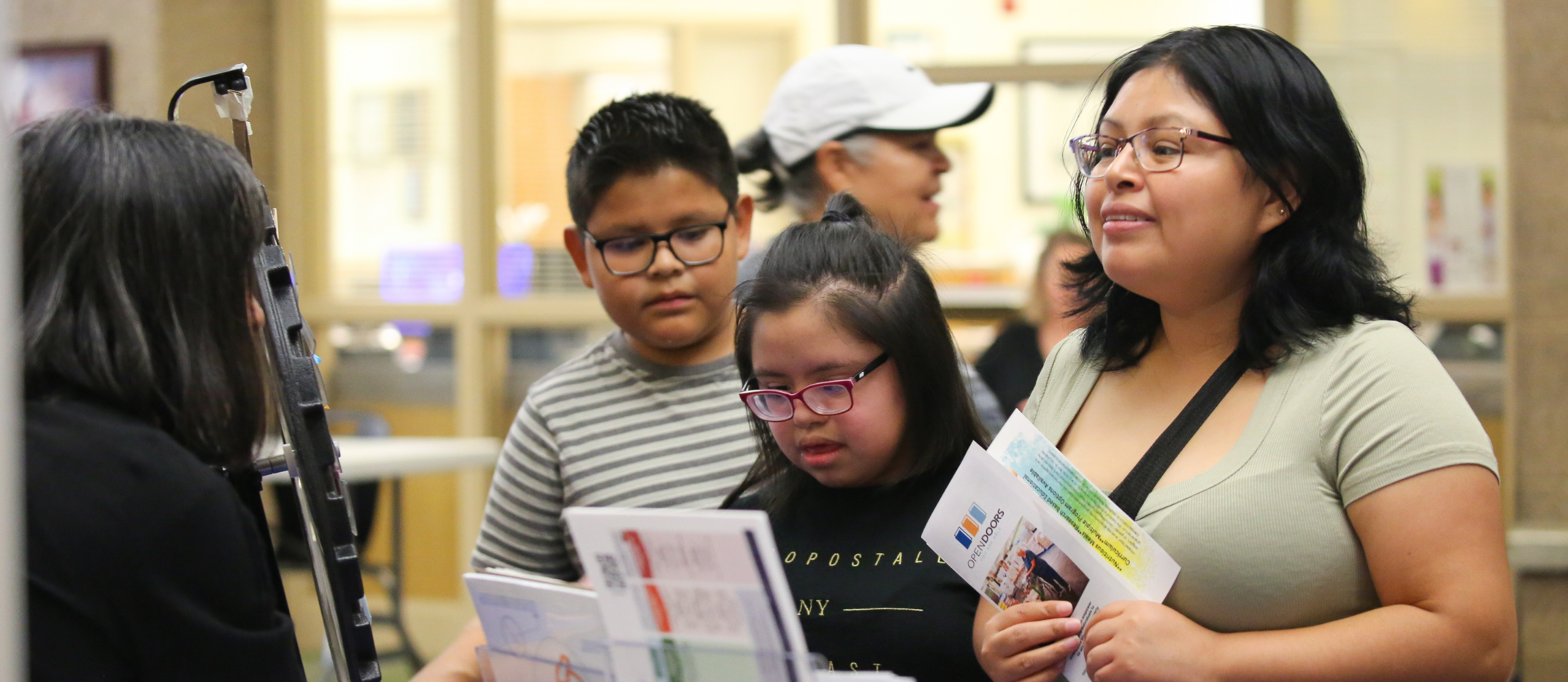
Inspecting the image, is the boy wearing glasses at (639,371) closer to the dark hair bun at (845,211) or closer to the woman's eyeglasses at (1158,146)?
the dark hair bun at (845,211)

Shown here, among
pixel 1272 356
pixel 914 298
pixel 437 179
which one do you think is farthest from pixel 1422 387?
pixel 437 179

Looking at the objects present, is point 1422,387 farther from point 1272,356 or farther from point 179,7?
point 179,7

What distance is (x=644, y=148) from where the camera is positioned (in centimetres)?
186

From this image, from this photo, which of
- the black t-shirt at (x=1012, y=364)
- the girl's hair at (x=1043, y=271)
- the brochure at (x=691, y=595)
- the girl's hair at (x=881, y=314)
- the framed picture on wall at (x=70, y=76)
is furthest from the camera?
the framed picture on wall at (x=70, y=76)

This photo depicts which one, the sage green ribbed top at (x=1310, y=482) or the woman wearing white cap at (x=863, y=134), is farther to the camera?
the woman wearing white cap at (x=863, y=134)

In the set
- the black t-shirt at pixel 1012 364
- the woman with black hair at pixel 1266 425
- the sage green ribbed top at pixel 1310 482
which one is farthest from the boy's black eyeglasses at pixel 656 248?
the black t-shirt at pixel 1012 364

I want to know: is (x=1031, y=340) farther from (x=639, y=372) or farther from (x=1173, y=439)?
(x=1173, y=439)

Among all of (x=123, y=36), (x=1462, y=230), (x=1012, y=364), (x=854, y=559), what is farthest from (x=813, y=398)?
(x=123, y=36)

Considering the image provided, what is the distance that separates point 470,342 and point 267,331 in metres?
4.31

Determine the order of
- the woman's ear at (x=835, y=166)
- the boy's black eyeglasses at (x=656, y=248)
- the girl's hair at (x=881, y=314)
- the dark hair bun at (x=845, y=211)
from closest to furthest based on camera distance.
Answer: the girl's hair at (x=881, y=314)
the dark hair bun at (x=845, y=211)
the boy's black eyeglasses at (x=656, y=248)
the woman's ear at (x=835, y=166)

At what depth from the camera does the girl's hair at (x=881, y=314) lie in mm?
1559

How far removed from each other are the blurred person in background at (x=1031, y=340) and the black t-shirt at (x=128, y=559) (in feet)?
7.28

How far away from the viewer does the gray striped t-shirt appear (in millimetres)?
1788

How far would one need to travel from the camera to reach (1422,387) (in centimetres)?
122
